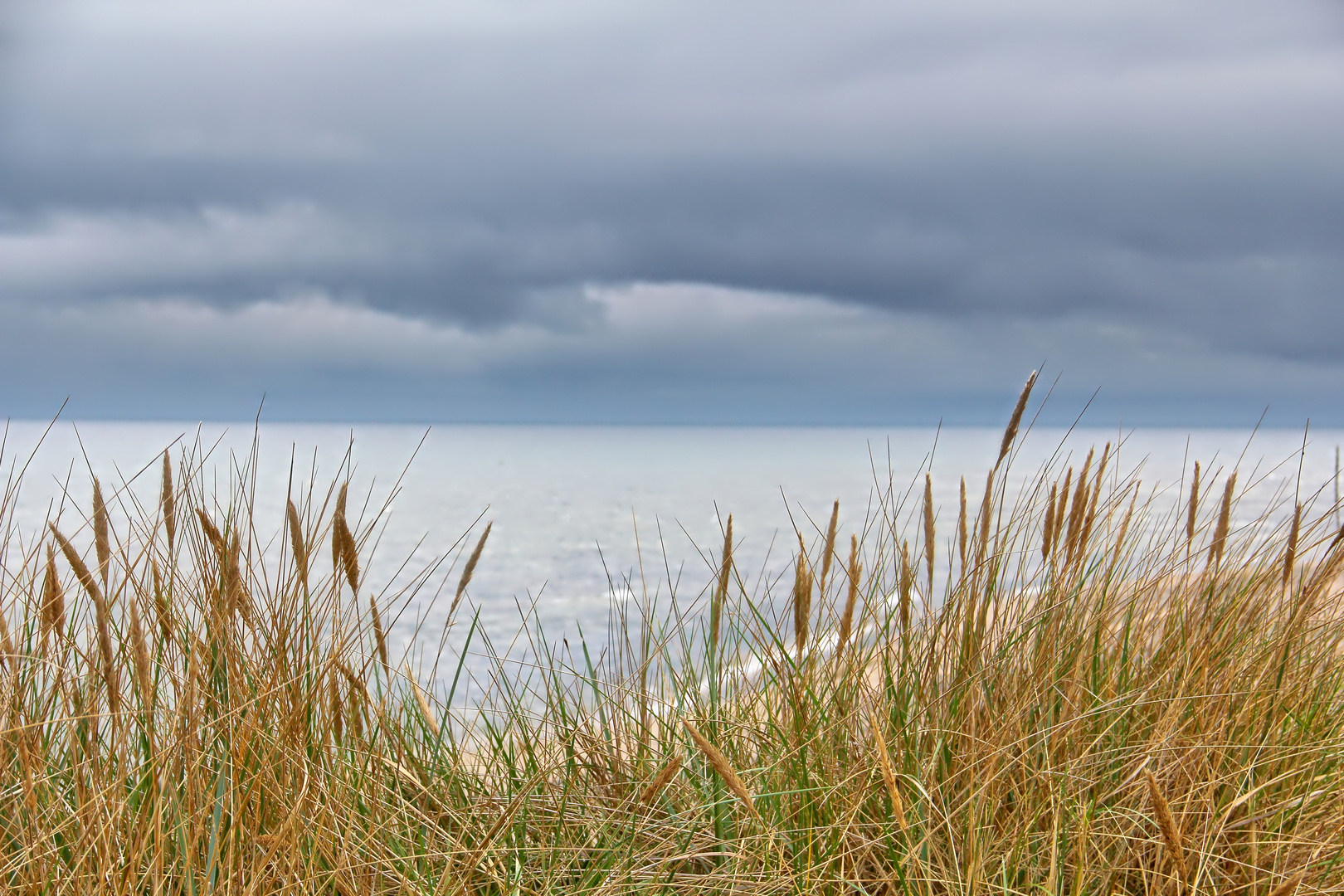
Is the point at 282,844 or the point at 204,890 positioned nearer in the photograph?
the point at 204,890

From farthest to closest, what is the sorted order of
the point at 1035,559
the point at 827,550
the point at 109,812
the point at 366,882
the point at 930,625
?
the point at 1035,559 < the point at 930,625 < the point at 827,550 < the point at 366,882 < the point at 109,812

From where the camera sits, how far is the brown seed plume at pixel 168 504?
Result: 1838 mm

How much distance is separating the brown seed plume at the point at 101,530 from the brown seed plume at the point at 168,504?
3.9 inches

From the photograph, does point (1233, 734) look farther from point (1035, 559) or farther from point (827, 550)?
point (827, 550)

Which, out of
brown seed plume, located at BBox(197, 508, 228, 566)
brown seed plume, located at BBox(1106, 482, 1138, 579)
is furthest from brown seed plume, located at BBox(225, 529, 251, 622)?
brown seed plume, located at BBox(1106, 482, 1138, 579)

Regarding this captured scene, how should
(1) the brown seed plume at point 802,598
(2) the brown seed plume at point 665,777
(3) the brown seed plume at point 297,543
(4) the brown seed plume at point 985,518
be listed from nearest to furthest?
(2) the brown seed plume at point 665,777
(3) the brown seed plume at point 297,543
(1) the brown seed plume at point 802,598
(4) the brown seed plume at point 985,518

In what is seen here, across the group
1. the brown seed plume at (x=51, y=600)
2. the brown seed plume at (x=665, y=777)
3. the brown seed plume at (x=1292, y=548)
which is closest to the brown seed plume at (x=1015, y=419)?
the brown seed plume at (x=1292, y=548)

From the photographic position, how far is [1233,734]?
2002 mm

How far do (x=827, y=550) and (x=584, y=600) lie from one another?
8.29m

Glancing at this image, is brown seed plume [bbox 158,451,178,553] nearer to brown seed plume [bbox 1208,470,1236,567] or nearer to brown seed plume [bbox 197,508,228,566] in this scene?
brown seed plume [bbox 197,508,228,566]

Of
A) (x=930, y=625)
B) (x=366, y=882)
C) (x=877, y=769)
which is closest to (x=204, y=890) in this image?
(x=366, y=882)

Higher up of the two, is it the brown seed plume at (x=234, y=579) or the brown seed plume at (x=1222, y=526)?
the brown seed plume at (x=1222, y=526)

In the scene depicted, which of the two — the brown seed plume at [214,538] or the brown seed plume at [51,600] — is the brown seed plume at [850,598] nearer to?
the brown seed plume at [214,538]

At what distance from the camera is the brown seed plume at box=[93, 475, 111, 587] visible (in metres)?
1.70
